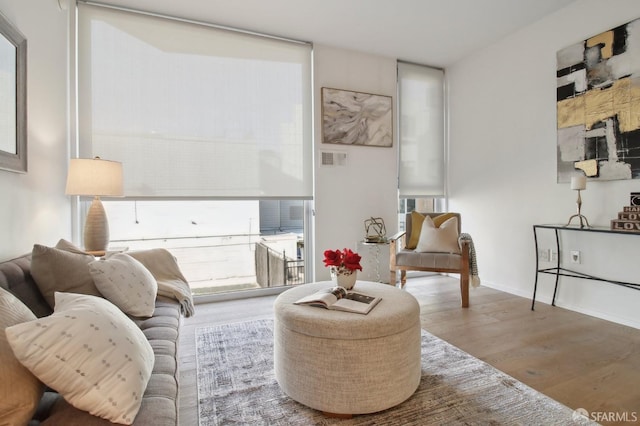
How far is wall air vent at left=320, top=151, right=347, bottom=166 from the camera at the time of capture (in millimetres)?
3809

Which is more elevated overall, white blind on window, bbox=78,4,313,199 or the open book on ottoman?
white blind on window, bbox=78,4,313,199

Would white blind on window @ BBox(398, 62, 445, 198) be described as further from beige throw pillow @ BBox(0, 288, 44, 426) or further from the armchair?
beige throw pillow @ BBox(0, 288, 44, 426)

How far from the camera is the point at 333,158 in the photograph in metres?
3.85

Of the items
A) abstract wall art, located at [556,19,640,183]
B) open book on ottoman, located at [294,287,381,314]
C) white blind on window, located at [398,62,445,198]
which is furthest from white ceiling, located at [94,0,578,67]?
open book on ottoman, located at [294,287,381,314]

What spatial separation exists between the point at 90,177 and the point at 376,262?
109 inches

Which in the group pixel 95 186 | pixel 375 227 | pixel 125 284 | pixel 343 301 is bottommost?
pixel 343 301

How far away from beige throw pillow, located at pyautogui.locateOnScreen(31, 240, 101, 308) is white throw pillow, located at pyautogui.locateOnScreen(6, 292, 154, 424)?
565 mm

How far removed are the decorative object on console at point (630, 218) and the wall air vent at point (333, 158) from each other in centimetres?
249

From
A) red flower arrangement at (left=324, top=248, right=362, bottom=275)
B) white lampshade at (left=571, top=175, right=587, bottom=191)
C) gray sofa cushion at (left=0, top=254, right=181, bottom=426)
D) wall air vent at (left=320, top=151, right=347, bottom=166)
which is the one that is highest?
wall air vent at (left=320, top=151, right=347, bottom=166)

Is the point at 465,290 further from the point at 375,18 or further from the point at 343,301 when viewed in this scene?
the point at 375,18

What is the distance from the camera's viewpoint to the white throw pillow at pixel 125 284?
1607mm

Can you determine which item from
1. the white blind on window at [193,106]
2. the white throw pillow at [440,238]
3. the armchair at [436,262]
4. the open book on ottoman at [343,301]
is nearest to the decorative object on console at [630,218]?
the armchair at [436,262]

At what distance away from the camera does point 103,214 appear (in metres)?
2.49

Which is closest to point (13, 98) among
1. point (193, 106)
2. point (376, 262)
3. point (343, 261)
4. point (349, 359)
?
point (193, 106)
